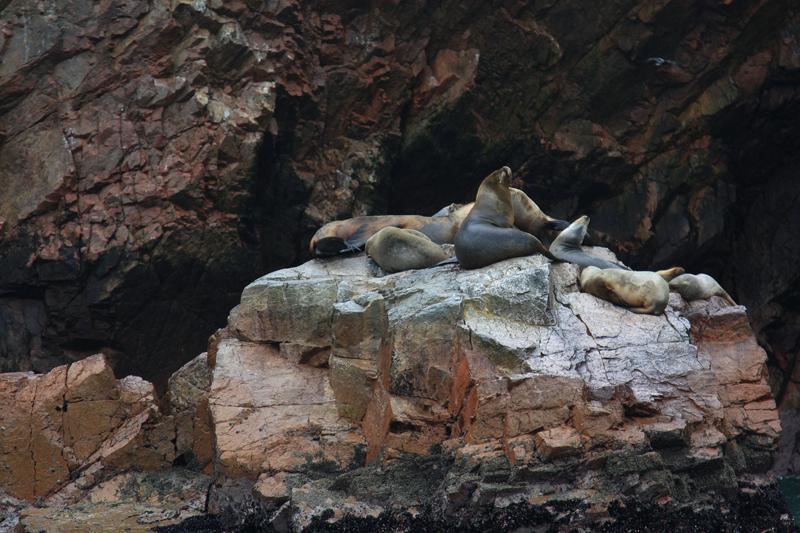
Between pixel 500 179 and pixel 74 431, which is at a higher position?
pixel 500 179

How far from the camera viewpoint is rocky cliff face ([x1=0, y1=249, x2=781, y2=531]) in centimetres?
829

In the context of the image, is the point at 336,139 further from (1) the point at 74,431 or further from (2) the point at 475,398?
(2) the point at 475,398

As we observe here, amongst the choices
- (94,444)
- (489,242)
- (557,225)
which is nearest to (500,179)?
(557,225)

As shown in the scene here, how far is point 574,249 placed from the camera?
459 inches

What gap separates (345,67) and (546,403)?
8724mm

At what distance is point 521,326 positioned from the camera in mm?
9438

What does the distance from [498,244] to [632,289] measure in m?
1.42

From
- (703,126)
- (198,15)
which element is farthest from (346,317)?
(703,126)

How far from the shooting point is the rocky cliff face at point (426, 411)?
829cm

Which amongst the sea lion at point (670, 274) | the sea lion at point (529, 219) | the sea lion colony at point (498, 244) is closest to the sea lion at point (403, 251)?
the sea lion colony at point (498, 244)

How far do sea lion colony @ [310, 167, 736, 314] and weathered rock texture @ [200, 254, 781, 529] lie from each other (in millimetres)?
181

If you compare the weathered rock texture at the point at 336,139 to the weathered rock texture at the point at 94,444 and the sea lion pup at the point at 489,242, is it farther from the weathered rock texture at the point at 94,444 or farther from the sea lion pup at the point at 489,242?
the sea lion pup at the point at 489,242

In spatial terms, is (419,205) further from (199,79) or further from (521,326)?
(521,326)

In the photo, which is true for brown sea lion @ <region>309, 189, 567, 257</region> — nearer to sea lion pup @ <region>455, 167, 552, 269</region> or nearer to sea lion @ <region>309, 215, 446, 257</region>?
sea lion @ <region>309, 215, 446, 257</region>
